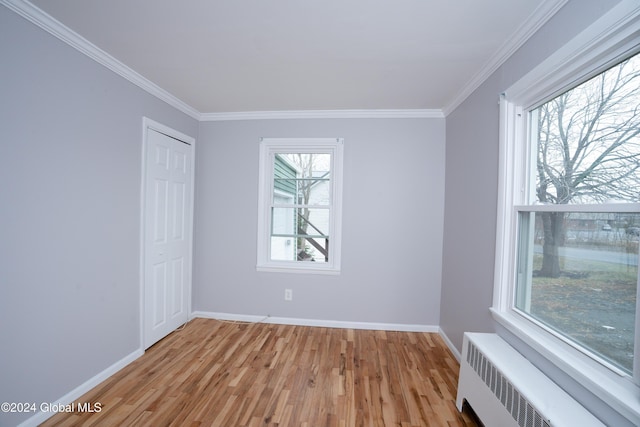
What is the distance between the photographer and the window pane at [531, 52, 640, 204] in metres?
1.07

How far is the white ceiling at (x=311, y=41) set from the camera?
4.75 ft

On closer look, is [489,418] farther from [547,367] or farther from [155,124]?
[155,124]

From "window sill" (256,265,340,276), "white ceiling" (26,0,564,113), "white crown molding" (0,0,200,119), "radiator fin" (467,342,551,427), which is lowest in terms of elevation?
"radiator fin" (467,342,551,427)

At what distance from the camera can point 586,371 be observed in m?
1.12

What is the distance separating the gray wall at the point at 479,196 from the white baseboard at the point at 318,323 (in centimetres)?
33

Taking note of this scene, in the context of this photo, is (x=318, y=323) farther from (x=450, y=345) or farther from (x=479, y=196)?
(x=479, y=196)

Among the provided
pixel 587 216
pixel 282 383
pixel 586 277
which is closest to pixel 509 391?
pixel 586 277

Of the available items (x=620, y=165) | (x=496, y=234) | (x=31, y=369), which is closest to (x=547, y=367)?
(x=496, y=234)

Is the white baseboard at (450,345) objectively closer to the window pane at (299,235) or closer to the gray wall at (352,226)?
the gray wall at (352,226)

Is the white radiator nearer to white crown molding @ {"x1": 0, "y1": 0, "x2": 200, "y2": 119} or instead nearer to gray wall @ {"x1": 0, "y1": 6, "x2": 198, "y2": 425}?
gray wall @ {"x1": 0, "y1": 6, "x2": 198, "y2": 425}

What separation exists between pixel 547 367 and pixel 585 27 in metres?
1.73

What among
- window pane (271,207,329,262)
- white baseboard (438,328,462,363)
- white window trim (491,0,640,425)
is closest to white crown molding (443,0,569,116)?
white window trim (491,0,640,425)

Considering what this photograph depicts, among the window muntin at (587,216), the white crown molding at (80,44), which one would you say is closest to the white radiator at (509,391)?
the window muntin at (587,216)

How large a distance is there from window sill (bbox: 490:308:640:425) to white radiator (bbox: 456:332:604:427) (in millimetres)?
111
